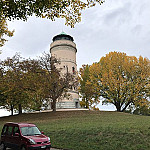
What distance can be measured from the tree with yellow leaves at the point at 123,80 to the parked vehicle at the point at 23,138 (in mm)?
25808

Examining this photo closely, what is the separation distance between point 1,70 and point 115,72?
2140 centimetres

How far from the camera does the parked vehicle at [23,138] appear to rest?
8.61 metres

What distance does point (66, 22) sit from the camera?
10680 mm

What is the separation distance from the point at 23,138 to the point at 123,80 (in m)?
27.7

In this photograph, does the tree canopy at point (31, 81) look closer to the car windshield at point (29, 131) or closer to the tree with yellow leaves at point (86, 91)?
the tree with yellow leaves at point (86, 91)

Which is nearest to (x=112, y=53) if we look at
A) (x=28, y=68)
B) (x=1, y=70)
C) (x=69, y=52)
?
(x=69, y=52)

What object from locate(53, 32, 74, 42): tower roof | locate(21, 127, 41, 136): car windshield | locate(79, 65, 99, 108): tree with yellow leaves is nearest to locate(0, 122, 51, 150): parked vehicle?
locate(21, 127, 41, 136): car windshield

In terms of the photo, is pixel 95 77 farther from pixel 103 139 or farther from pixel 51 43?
pixel 103 139

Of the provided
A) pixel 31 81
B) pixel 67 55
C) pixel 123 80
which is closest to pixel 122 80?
pixel 123 80

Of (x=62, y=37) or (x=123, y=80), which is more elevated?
(x=62, y=37)

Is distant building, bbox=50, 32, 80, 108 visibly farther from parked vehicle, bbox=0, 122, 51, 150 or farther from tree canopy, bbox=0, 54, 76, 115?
parked vehicle, bbox=0, 122, 51, 150

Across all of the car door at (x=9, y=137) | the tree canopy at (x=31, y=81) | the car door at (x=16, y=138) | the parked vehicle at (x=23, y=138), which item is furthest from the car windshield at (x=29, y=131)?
the tree canopy at (x=31, y=81)

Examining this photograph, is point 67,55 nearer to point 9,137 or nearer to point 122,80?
point 122,80

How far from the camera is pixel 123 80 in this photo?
111 ft
